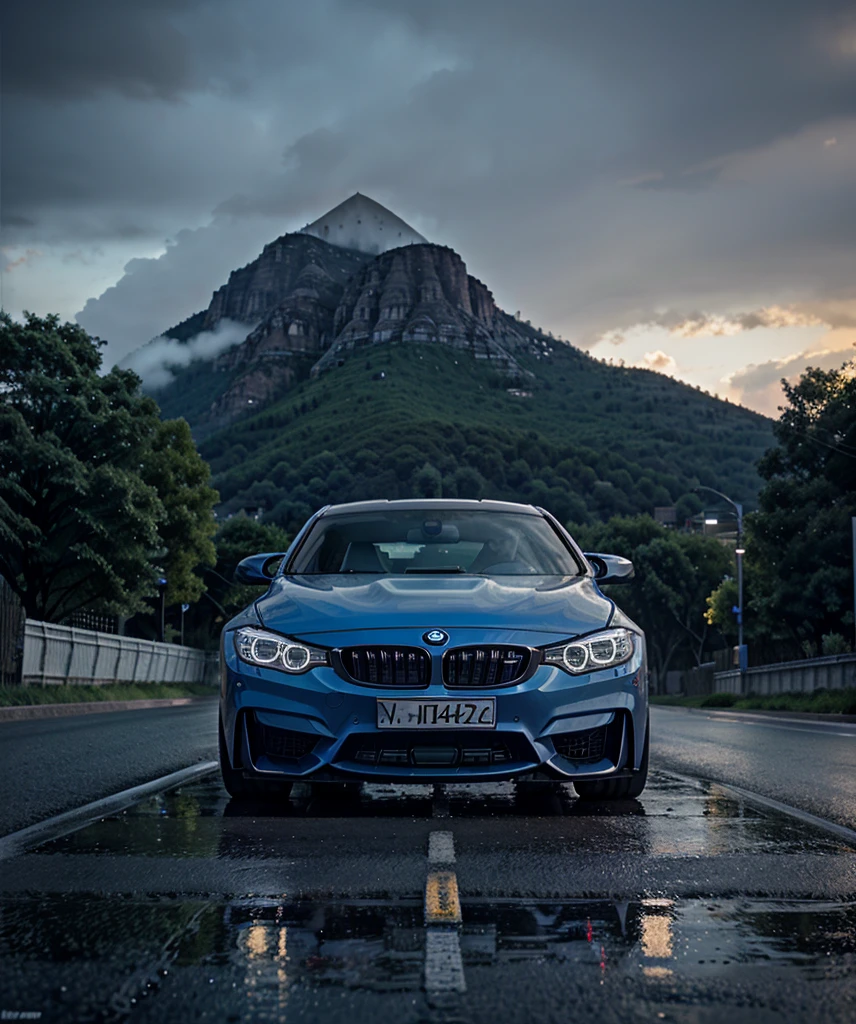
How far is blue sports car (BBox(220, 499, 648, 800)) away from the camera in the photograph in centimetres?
604

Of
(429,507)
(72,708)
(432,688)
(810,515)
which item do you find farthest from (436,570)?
(810,515)

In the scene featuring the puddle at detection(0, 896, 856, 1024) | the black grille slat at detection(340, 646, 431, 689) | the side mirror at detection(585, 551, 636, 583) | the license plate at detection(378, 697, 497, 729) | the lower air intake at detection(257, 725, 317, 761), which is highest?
the side mirror at detection(585, 551, 636, 583)

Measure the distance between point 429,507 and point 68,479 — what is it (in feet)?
87.7

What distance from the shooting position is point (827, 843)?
5.74 m

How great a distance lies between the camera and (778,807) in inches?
282

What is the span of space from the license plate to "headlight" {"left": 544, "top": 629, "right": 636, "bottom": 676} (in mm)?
474

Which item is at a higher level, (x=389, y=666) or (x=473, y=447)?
(x=473, y=447)

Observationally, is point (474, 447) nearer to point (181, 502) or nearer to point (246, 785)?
point (181, 502)

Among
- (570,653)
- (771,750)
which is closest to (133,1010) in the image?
(570,653)

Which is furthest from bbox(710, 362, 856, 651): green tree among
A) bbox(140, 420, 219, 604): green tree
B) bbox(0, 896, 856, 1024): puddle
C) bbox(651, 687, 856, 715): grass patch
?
bbox(0, 896, 856, 1024): puddle

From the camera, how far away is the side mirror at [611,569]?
26.2 feet

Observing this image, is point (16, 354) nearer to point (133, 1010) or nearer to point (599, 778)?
point (599, 778)

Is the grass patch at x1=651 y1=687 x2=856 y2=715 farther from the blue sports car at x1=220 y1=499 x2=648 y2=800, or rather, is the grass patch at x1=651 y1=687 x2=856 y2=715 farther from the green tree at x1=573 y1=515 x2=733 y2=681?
the green tree at x1=573 y1=515 x2=733 y2=681

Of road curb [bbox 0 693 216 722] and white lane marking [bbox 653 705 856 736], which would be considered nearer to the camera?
white lane marking [bbox 653 705 856 736]
